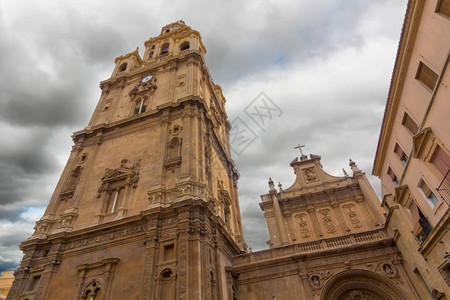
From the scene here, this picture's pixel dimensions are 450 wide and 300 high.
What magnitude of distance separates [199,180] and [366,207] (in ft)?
63.4

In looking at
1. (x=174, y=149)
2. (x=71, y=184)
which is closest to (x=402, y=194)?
(x=174, y=149)

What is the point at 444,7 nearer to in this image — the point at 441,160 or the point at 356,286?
the point at 441,160

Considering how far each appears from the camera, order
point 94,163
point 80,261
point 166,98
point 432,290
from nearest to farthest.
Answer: point 432,290, point 80,261, point 94,163, point 166,98

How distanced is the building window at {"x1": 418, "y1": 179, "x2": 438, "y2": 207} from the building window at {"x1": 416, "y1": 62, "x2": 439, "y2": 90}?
5.02 m

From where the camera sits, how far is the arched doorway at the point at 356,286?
1636 centimetres

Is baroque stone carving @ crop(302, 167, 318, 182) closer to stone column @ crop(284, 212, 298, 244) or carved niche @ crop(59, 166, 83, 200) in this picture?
stone column @ crop(284, 212, 298, 244)

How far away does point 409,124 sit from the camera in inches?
587

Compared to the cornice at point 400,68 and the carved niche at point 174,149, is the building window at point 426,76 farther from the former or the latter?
the carved niche at point 174,149

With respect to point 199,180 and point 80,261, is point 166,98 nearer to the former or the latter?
point 199,180

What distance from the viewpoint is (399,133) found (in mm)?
16047

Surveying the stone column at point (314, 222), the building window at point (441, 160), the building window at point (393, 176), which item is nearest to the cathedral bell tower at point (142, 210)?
the stone column at point (314, 222)

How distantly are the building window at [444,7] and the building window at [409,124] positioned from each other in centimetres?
572

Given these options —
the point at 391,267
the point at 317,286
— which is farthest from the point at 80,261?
the point at 391,267

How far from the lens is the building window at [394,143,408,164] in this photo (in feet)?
53.0
